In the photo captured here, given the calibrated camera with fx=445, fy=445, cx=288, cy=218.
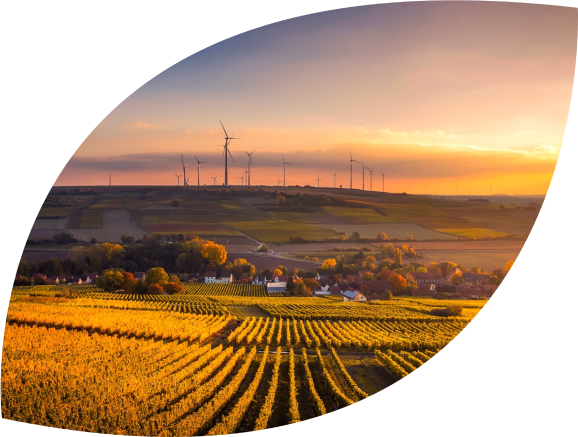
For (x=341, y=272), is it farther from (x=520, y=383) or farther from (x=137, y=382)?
(x=520, y=383)

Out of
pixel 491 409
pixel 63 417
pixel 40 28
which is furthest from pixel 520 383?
pixel 40 28

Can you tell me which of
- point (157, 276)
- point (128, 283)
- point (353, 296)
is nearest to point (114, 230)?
point (128, 283)

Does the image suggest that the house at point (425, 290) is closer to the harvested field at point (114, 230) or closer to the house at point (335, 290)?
the house at point (335, 290)

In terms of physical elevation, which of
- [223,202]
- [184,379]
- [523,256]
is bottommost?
[184,379]

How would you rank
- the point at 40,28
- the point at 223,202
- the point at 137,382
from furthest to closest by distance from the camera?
the point at 223,202
the point at 137,382
the point at 40,28

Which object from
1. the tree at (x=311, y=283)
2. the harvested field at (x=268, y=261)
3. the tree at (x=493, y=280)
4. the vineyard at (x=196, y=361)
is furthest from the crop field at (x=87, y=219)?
the tree at (x=493, y=280)

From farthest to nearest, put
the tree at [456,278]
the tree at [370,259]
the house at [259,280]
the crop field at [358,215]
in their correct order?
1. the house at [259,280]
2. the tree at [370,259]
3. the crop field at [358,215]
4. the tree at [456,278]

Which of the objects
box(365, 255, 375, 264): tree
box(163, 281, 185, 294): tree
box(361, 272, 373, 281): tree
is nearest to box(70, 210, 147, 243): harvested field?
box(163, 281, 185, 294): tree
